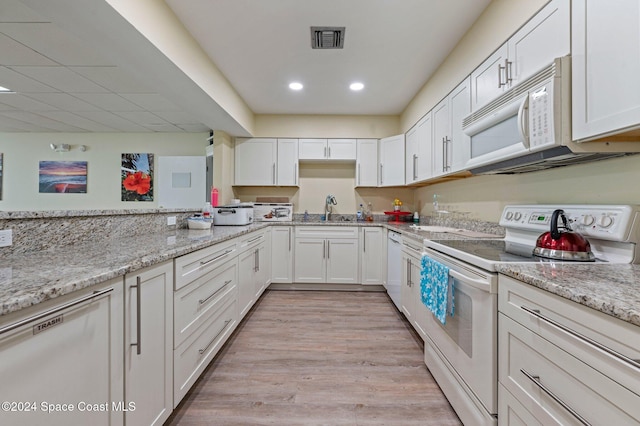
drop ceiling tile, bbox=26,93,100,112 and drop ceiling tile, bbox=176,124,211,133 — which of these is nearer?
drop ceiling tile, bbox=26,93,100,112

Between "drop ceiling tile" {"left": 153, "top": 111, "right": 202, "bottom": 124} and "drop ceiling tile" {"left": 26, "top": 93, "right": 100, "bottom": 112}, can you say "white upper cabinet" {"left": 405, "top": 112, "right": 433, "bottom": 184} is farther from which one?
"drop ceiling tile" {"left": 26, "top": 93, "right": 100, "bottom": 112}

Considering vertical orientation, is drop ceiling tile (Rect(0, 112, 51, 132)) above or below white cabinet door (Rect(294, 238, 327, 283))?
above

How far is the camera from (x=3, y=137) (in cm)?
472

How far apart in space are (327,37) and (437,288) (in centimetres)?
210

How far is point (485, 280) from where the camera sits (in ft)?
3.91

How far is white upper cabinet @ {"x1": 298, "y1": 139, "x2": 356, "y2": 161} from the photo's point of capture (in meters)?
4.02

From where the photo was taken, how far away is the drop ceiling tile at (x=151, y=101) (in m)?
3.24

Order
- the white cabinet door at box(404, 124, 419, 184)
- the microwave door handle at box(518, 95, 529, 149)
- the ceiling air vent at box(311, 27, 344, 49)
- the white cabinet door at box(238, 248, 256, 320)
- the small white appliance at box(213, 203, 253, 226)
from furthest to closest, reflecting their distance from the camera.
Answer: the white cabinet door at box(404, 124, 419, 184), the small white appliance at box(213, 203, 253, 226), the white cabinet door at box(238, 248, 256, 320), the ceiling air vent at box(311, 27, 344, 49), the microwave door handle at box(518, 95, 529, 149)

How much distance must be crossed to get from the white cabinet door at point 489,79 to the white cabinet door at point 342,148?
7.01ft

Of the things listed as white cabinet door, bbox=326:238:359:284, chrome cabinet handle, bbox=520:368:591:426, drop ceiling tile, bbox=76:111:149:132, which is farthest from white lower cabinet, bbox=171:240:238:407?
drop ceiling tile, bbox=76:111:149:132

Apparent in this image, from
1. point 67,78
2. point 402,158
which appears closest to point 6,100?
point 67,78

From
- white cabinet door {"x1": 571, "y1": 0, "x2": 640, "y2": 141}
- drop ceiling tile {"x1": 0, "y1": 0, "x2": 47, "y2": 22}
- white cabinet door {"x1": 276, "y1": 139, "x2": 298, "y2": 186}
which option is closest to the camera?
white cabinet door {"x1": 571, "y1": 0, "x2": 640, "y2": 141}

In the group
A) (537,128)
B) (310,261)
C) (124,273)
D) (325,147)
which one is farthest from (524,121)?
(325,147)

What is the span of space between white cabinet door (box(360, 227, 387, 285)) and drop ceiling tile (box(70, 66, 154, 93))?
9.64 ft
